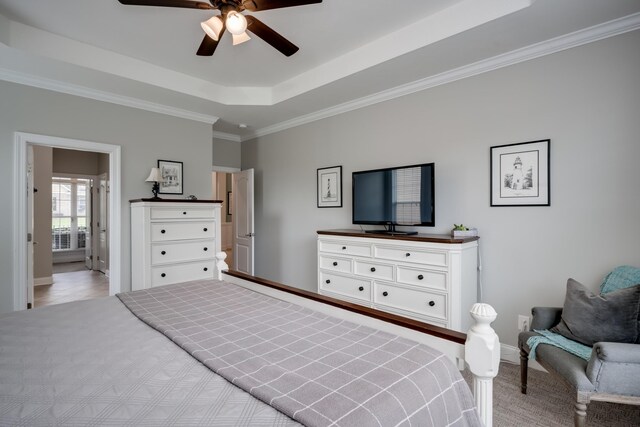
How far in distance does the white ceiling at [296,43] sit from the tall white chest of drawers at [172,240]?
50.7 inches

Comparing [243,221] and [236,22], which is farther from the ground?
[236,22]

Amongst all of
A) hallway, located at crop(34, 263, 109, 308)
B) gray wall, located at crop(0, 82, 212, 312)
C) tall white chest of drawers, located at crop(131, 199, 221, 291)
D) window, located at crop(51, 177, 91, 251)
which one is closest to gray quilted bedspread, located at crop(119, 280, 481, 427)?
tall white chest of drawers, located at crop(131, 199, 221, 291)

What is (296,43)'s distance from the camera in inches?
114

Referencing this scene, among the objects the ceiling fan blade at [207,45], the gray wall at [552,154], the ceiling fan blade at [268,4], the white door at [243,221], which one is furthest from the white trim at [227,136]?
the ceiling fan blade at [268,4]

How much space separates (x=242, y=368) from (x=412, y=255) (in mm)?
1992

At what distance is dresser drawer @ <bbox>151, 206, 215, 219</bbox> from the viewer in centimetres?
348

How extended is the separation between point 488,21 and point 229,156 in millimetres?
4195

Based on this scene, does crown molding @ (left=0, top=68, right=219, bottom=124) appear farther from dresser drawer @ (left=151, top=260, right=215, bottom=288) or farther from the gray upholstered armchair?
the gray upholstered armchair

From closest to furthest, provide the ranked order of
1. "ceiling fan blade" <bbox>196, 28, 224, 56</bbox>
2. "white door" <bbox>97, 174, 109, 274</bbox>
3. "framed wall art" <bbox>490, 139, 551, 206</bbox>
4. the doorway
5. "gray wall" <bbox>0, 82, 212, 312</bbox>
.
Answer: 1. "ceiling fan blade" <bbox>196, 28, 224, 56</bbox>
2. "framed wall art" <bbox>490, 139, 551, 206</bbox>
3. "gray wall" <bbox>0, 82, 212, 312</bbox>
4. the doorway
5. "white door" <bbox>97, 174, 109, 274</bbox>

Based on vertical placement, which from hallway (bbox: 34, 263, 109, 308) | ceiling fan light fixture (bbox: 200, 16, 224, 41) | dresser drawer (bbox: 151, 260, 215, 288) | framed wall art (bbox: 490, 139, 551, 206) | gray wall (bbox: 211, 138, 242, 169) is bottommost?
hallway (bbox: 34, 263, 109, 308)

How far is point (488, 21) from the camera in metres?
2.23

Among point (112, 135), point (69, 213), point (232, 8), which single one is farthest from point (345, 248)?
point (69, 213)

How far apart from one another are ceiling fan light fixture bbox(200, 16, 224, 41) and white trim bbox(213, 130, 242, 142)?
3250 millimetres

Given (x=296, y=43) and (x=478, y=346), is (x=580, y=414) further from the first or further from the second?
(x=296, y=43)
